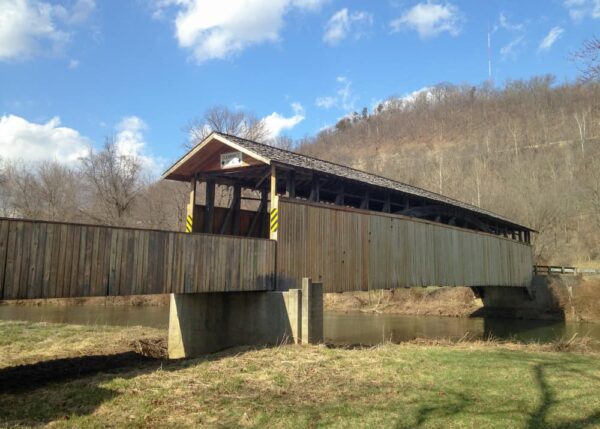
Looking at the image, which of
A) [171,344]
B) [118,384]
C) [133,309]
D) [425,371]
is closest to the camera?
[118,384]

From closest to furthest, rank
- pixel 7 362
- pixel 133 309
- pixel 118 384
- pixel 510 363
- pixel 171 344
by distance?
pixel 118 384
pixel 510 363
pixel 7 362
pixel 171 344
pixel 133 309

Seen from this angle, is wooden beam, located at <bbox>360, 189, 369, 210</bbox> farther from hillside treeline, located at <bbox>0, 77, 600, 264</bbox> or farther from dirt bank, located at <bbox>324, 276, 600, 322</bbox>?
dirt bank, located at <bbox>324, 276, 600, 322</bbox>

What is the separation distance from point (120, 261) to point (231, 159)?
4941 millimetres

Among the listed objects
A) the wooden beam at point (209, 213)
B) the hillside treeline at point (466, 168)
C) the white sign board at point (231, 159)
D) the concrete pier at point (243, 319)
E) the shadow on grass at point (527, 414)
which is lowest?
the shadow on grass at point (527, 414)

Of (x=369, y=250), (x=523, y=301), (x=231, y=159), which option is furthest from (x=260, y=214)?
(x=523, y=301)

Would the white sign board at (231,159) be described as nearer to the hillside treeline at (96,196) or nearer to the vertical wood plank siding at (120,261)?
the vertical wood plank siding at (120,261)

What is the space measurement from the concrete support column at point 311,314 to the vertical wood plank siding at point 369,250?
1.15 meters

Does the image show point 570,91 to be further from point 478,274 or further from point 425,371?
point 425,371

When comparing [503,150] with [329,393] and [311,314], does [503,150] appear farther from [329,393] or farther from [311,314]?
[329,393]

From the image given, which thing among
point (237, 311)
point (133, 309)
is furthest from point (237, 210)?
point (133, 309)

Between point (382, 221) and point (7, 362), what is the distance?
10548 mm

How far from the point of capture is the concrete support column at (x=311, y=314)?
1038 centimetres

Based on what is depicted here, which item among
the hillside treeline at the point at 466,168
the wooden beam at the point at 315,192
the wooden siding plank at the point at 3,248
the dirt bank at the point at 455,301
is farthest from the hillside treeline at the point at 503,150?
the wooden siding plank at the point at 3,248

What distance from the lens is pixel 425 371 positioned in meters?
7.62
